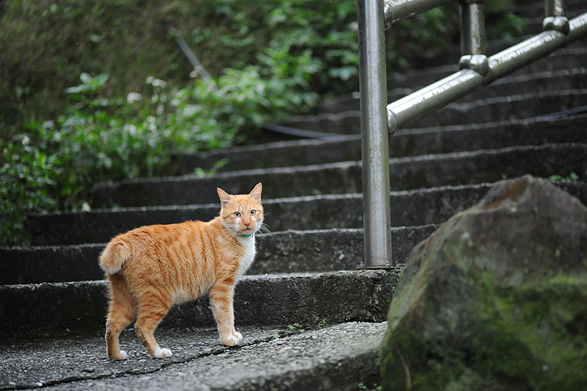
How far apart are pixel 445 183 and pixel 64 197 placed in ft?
8.68

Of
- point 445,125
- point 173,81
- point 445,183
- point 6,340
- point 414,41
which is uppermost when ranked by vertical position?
point 414,41

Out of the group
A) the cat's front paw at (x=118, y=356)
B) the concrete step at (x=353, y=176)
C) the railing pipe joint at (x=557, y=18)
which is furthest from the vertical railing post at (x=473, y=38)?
the cat's front paw at (x=118, y=356)

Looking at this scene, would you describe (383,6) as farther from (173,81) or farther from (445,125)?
(173,81)

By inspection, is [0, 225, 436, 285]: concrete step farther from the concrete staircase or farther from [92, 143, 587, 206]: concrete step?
[92, 143, 587, 206]: concrete step

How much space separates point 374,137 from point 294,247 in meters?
0.97

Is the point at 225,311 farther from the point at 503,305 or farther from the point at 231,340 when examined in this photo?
the point at 503,305

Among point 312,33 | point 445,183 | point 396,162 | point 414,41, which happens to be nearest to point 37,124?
point 396,162

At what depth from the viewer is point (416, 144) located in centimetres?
416

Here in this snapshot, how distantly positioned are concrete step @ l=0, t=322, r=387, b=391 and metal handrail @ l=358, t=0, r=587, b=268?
37cm

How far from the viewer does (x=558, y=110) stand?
4.17 meters

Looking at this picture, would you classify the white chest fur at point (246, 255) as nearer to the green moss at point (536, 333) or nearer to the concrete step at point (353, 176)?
the green moss at point (536, 333)

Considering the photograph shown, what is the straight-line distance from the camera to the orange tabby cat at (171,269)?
215 cm

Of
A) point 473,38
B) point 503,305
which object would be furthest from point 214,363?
point 473,38

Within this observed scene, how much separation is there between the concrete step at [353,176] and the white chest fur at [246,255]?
1.46 metres
